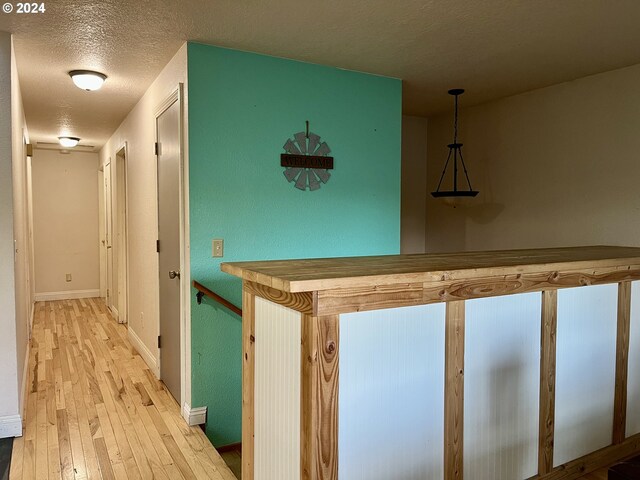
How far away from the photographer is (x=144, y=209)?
4016mm

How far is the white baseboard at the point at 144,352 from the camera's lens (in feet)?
12.2

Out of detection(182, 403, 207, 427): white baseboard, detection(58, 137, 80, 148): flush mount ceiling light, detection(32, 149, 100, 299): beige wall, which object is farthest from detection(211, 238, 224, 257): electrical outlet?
detection(32, 149, 100, 299): beige wall

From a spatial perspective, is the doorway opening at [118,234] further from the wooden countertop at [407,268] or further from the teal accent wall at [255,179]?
the wooden countertop at [407,268]

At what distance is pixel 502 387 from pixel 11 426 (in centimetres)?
263

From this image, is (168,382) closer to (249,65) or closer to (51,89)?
(249,65)

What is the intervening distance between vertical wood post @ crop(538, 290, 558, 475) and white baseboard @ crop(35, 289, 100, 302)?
Result: 6.92 meters

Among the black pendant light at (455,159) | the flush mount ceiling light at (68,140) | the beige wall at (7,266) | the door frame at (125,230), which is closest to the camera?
the beige wall at (7,266)

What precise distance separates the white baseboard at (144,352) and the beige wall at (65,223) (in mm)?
2997

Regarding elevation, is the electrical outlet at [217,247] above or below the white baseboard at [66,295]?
above

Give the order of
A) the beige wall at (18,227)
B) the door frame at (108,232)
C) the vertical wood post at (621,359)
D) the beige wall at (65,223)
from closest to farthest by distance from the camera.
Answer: the vertical wood post at (621,359) < the beige wall at (18,227) < the door frame at (108,232) < the beige wall at (65,223)

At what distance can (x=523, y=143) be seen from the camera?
398cm

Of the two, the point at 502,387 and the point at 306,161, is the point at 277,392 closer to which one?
the point at 502,387

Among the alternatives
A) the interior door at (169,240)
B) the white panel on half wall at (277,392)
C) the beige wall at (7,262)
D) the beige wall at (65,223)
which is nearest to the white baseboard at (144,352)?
the interior door at (169,240)

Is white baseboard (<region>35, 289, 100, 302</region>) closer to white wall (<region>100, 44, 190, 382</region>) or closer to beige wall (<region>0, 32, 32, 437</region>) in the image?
white wall (<region>100, 44, 190, 382</region>)
